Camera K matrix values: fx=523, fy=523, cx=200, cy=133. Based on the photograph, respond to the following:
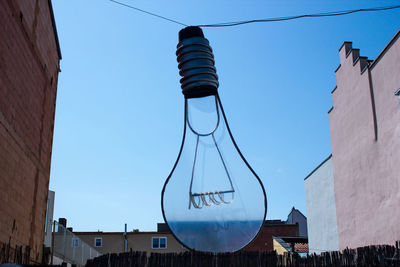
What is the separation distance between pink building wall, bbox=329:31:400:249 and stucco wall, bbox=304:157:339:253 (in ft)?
4.76

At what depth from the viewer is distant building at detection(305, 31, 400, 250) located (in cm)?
1421

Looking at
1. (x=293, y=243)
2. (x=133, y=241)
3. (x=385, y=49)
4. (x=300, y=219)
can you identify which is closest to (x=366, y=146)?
(x=385, y=49)

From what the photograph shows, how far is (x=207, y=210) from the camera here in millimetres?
5719

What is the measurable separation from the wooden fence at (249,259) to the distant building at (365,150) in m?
7.67

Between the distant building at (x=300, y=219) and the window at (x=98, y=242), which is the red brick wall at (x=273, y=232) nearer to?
the distant building at (x=300, y=219)

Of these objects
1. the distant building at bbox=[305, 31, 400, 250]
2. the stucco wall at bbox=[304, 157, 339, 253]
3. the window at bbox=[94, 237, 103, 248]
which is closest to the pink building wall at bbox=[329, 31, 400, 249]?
the distant building at bbox=[305, 31, 400, 250]

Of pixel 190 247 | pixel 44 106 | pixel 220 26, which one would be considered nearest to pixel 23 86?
pixel 44 106

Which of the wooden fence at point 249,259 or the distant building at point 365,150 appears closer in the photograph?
the wooden fence at point 249,259

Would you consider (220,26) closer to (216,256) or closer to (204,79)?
(204,79)

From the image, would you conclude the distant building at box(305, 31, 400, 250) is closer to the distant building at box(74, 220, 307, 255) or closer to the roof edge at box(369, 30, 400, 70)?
the roof edge at box(369, 30, 400, 70)

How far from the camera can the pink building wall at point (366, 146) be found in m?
14.2

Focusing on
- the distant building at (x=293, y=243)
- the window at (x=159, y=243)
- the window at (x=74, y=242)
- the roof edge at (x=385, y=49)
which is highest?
the roof edge at (x=385, y=49)

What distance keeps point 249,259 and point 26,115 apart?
6.98 m

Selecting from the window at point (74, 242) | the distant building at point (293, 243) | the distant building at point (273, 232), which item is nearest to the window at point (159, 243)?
the distant building at point (273, 232)
